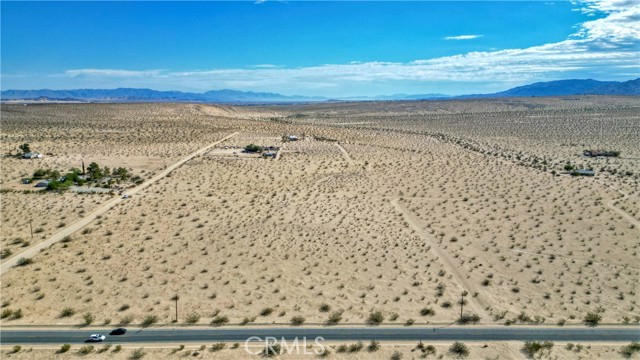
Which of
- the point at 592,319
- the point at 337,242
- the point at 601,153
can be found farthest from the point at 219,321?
the point at 601,153

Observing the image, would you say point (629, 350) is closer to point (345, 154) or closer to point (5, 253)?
point (5, 253)

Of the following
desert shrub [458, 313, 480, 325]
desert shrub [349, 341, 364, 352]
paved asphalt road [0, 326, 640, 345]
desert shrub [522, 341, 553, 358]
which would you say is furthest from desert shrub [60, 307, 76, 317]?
desert shrub [522, 341, 553, 358]

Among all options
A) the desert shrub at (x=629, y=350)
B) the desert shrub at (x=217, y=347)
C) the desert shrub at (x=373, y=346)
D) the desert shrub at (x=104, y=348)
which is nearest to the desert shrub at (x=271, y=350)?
the desert shrub at (x=217, y=347)

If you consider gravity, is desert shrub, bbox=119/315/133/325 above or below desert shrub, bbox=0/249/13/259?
below

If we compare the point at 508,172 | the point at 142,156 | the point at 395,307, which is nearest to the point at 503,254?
the point at 395,307

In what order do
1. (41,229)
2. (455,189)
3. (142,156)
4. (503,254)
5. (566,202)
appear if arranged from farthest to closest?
(142,156) → (455,189) → (566,202) → (41,229) → (503,254)

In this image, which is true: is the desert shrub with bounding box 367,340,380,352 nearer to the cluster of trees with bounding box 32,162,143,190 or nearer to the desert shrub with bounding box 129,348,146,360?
the desert shrub with bounding box 129,348,146,360

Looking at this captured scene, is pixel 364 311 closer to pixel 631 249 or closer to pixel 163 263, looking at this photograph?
pixel 163 263
